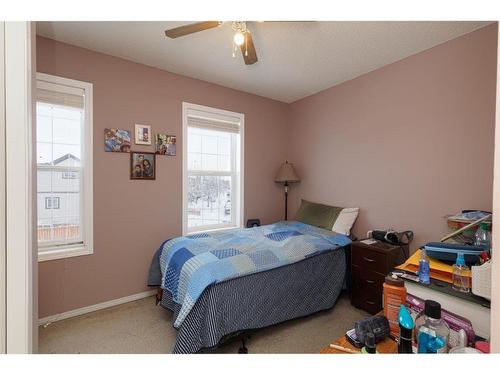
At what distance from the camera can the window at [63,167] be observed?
6.64 feet

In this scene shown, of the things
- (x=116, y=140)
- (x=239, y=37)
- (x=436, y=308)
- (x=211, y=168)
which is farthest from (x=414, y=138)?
(x=116, y=140)

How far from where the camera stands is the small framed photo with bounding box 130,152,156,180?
2.44m

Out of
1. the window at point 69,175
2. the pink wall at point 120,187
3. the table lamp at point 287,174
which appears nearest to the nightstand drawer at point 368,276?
the table lamp at point 287,174

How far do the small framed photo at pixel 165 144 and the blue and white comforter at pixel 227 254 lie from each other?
1058mm

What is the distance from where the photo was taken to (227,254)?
1869 millimetres

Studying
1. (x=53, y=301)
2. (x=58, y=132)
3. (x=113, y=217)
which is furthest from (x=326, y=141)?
(x=53, y=301)

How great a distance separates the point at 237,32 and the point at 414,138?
6.52 ft

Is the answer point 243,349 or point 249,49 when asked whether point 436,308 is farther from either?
point 249,49

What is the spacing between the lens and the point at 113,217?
2.34m

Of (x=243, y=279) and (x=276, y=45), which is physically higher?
(x=276, y=45)

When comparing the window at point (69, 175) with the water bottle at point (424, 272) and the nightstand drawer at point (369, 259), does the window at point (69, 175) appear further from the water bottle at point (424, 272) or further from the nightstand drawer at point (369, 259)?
the nightstand drawer at point (369, 259)

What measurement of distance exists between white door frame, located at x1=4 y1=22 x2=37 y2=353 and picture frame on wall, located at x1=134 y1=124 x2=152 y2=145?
2.01 m

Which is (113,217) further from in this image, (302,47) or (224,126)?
(302,47)
